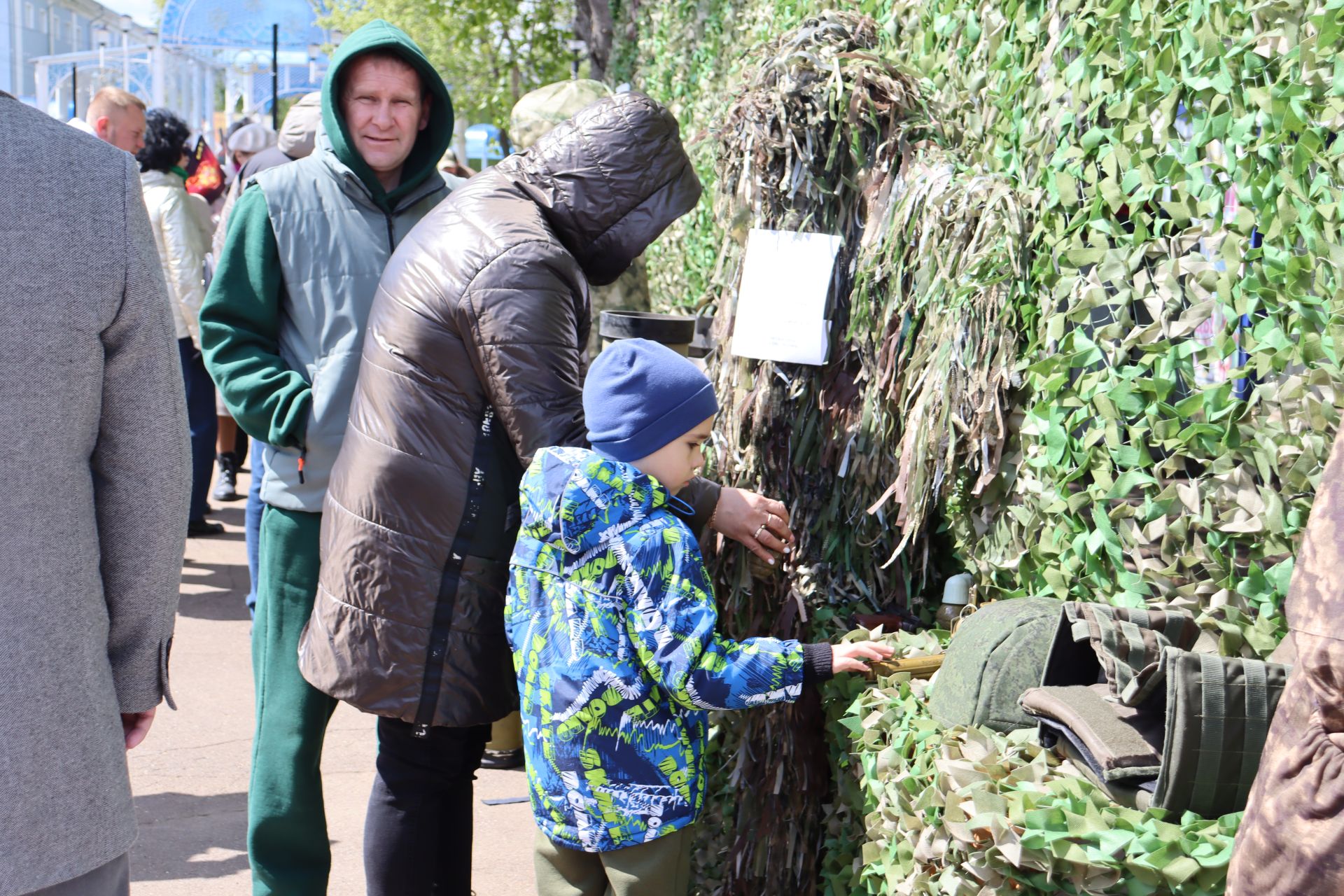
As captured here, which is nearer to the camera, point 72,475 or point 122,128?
point 72,475

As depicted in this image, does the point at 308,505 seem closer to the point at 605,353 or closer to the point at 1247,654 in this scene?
the point at 605,353

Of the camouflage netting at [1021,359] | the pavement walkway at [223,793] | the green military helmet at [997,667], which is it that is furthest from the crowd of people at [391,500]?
the pavement walkway at [223,793]

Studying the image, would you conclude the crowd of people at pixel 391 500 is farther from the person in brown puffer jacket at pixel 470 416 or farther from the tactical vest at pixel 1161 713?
the tactical vest at pixel 1161 713

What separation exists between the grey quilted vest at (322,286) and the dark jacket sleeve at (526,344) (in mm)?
641

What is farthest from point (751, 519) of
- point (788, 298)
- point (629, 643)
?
point (788, 298)

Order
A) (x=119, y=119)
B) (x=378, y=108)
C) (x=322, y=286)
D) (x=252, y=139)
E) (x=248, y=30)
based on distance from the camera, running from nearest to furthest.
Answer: (x=322, y=286)
(x=378, y=108)
(x=119, y=119)
(x=252, y=139)
(x=248, y=30)

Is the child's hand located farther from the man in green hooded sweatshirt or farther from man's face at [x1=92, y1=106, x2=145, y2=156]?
man's face at [x1=92, y1=106, x2=145, y2=156]

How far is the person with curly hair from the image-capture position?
21.9 feet

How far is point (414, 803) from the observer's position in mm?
2773

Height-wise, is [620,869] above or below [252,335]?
below

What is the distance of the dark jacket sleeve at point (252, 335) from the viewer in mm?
3020

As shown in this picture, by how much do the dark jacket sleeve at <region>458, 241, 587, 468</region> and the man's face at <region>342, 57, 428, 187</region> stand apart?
2.86 ft

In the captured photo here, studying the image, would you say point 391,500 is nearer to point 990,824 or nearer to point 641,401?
point 641,401

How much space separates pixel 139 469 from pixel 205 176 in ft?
25.5
